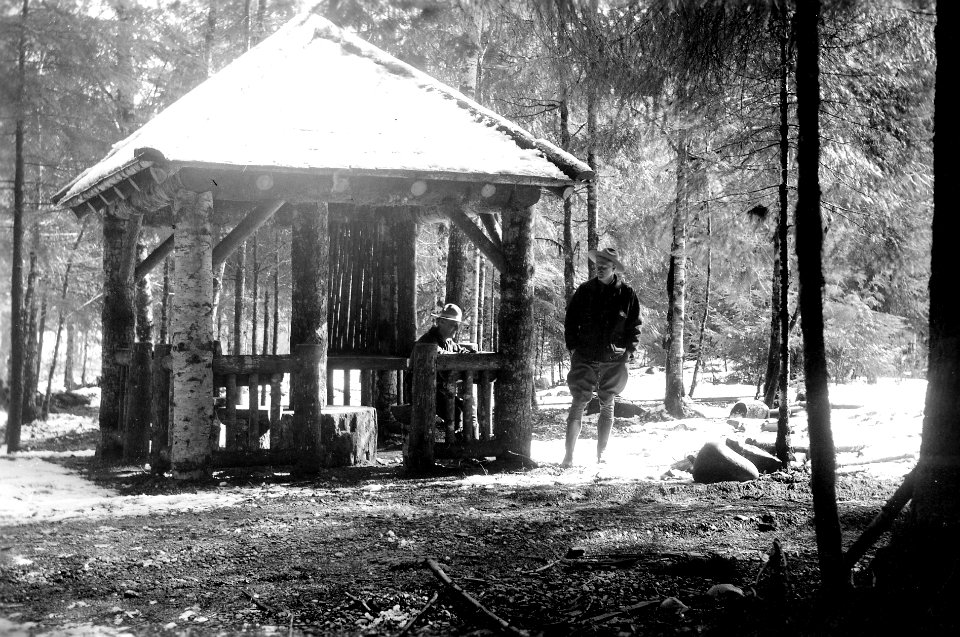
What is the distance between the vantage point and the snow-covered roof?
7.55 metres

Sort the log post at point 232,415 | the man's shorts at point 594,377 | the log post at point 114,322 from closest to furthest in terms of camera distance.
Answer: the log post at point 232,415, the man's shorts at point 594,377, the log post at point 114,322

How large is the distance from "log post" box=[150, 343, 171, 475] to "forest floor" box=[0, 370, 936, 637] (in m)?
0.22

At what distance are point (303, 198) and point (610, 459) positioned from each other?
15.6ft

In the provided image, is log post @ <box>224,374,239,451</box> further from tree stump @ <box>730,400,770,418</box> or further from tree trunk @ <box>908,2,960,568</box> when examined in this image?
tree stump @ <box>730,400,770,418</box>

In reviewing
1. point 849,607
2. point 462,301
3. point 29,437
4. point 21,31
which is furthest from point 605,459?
point 29,437

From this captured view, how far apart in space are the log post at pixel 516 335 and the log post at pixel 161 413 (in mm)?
3543

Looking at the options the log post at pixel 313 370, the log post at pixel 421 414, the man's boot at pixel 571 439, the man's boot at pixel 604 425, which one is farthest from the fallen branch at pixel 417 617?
the man's boot at pixel 604 425

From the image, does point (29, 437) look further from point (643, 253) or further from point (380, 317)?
point (643, 253)

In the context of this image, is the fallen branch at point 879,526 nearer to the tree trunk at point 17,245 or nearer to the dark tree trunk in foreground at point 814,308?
the dark tree trunk in foreground at point 814,308

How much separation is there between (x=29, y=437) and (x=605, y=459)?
1205 centimetres

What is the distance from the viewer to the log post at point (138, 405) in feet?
30.4

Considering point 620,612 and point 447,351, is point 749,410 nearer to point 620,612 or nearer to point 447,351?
point 447,351

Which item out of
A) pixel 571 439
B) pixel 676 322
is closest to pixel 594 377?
pixel 571 439

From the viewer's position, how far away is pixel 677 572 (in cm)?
425
